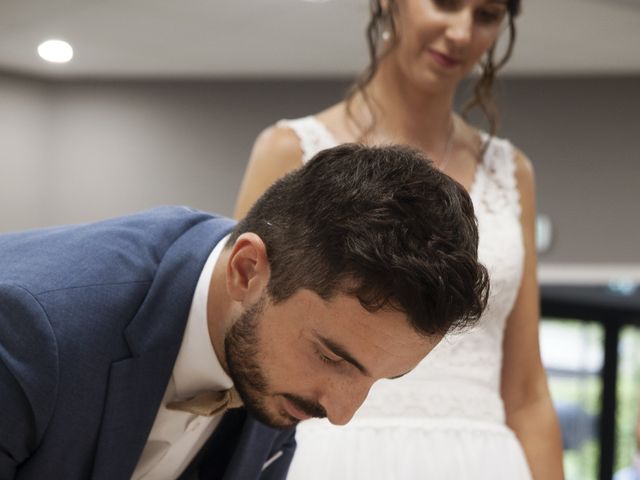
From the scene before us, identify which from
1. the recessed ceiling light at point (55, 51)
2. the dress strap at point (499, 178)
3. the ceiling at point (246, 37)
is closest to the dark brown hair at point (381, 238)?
the dress strap at point (499, 178)

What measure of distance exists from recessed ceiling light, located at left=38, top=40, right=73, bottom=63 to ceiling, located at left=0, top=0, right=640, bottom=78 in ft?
0.09

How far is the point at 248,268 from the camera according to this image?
49.0 inches

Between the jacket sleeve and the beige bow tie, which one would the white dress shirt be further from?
the jacket sleeve

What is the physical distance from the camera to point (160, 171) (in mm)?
4820

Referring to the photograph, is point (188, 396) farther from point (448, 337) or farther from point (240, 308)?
point (448, 337)

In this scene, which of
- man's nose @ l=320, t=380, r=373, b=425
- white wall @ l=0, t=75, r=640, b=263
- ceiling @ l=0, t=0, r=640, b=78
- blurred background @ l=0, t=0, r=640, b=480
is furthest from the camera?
white wall @ l=0, t=75, r=640, b=263

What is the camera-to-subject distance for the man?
116cm

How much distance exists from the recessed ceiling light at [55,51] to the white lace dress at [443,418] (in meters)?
1.57

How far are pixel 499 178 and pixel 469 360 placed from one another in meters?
0.35

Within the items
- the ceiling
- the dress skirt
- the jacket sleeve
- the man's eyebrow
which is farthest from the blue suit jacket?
the ceiling

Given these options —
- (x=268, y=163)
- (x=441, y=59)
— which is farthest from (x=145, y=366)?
(x=441, y=59)

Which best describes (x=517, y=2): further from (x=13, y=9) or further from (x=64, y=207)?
(x=64, y=207)

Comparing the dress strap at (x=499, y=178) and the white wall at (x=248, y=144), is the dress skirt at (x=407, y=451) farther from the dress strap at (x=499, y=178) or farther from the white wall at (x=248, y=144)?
the white wall at (x=248, y=144)

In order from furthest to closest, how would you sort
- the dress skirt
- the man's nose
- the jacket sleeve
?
the dress skirt
the man's nose
the jacket sleeve
